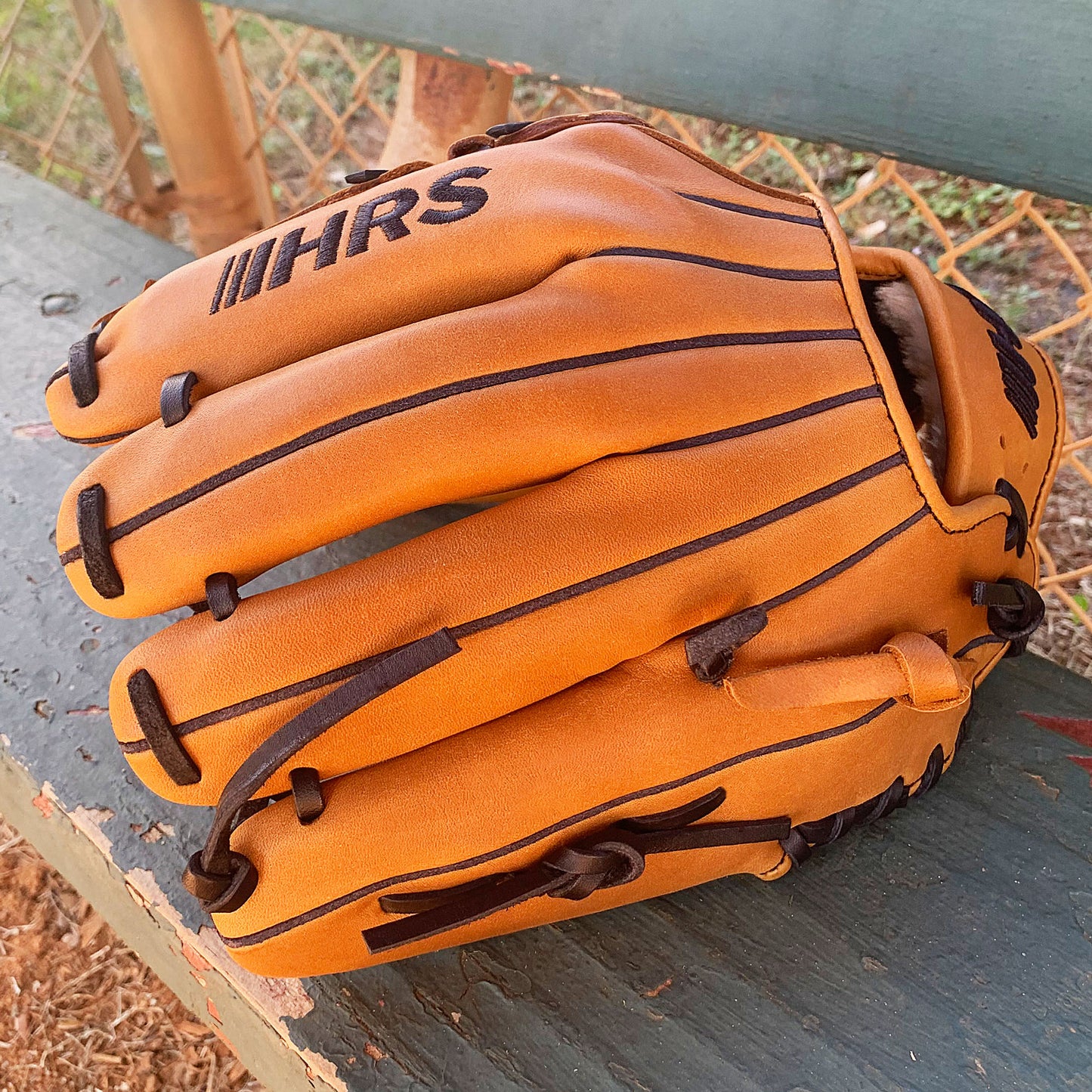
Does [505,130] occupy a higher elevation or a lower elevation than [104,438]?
higher

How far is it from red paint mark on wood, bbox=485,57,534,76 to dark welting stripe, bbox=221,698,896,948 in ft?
2.74

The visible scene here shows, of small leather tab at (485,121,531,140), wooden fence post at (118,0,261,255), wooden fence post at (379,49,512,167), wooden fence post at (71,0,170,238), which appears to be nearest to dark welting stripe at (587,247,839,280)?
small leather tab at (485,121,531,140)

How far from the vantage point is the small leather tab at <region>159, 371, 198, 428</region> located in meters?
0.60

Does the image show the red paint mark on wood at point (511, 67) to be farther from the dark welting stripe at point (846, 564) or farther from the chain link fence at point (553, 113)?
the dark welting stripe at point (846, 564)

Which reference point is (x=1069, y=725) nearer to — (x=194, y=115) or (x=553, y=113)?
(x=194, y=115)

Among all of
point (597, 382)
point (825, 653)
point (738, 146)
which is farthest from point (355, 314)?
point (738, 146)

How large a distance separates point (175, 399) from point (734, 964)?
587 mm

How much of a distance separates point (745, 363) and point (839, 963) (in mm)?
455

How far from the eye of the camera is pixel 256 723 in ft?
1.85

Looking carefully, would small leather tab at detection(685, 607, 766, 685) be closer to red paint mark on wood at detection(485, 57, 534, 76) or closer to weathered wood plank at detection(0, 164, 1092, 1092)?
weathered wood plank at detection(0, 164, 1092, 1092)

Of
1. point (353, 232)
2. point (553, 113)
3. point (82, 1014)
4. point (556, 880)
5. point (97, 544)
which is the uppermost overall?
point (353, 232)

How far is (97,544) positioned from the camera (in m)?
0.58

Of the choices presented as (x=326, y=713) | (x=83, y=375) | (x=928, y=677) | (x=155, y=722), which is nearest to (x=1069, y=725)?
(x=928, y=677)

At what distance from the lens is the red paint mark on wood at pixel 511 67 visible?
3.38 ft
